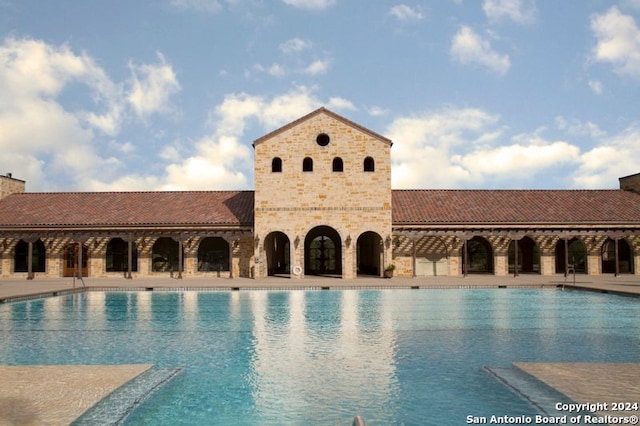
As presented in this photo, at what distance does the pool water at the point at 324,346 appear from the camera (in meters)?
7.21

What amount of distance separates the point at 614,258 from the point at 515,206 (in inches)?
264

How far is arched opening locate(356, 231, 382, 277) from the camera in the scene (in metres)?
31.2

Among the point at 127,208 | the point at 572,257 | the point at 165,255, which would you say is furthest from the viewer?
the point at 572,257

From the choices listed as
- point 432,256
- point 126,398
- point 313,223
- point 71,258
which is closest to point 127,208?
point 71,258

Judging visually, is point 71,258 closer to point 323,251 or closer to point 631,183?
point 323,251

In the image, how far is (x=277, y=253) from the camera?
3512 centimetres

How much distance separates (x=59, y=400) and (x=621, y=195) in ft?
117

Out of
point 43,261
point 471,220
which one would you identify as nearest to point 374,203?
point 471,220

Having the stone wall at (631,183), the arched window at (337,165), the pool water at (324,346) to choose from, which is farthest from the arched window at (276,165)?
the stone wall at (631,183)

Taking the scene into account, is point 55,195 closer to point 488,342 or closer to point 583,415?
point 488,342

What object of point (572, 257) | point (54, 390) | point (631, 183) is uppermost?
point (631, 183)

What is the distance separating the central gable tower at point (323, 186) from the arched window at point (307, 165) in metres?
0.05

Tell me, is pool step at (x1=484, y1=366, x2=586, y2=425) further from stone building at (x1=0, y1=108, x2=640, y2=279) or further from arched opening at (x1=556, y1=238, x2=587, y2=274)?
arched opening at (x1=556, y1=238, x2=587, y2=274)

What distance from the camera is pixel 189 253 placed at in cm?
3078
